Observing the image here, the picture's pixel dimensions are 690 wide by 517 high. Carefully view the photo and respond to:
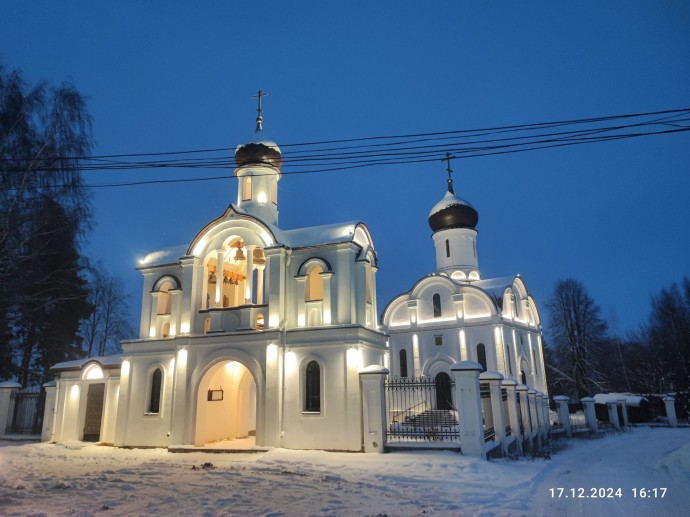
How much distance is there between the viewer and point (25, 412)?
20969mm

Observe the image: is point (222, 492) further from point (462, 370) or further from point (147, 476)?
point (462, 370)

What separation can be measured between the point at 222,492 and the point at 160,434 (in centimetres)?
910

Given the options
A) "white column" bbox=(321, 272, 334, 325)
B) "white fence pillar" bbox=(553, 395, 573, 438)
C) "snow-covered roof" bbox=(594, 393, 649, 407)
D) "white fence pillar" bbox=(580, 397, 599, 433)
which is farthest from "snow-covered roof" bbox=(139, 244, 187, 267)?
"snow-covered roof" bbox=(594, 393, 649, 407)

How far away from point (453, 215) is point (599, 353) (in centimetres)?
1795

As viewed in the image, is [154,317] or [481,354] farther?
[481,354]

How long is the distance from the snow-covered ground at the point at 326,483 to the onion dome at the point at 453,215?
17315 millimetres

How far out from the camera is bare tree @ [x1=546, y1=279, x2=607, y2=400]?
3506 cm

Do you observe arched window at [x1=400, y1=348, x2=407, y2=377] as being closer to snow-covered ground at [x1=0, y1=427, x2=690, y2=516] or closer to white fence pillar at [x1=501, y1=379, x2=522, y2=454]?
white fence pillar at [x1=501, y1=379, x2=522, y2=454]

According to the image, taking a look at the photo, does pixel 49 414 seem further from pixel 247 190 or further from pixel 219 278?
pixel 247 190

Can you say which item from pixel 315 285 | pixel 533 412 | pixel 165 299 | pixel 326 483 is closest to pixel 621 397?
pixel 533 412

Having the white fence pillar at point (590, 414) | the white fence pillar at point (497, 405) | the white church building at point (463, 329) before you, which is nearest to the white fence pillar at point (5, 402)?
the white church building at point (463, 329)

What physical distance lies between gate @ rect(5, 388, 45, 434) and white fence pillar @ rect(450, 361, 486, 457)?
1773cm

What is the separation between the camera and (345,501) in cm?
813

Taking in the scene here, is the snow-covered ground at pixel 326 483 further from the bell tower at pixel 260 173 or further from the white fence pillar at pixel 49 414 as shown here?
the bell tower at pixel 260 173
